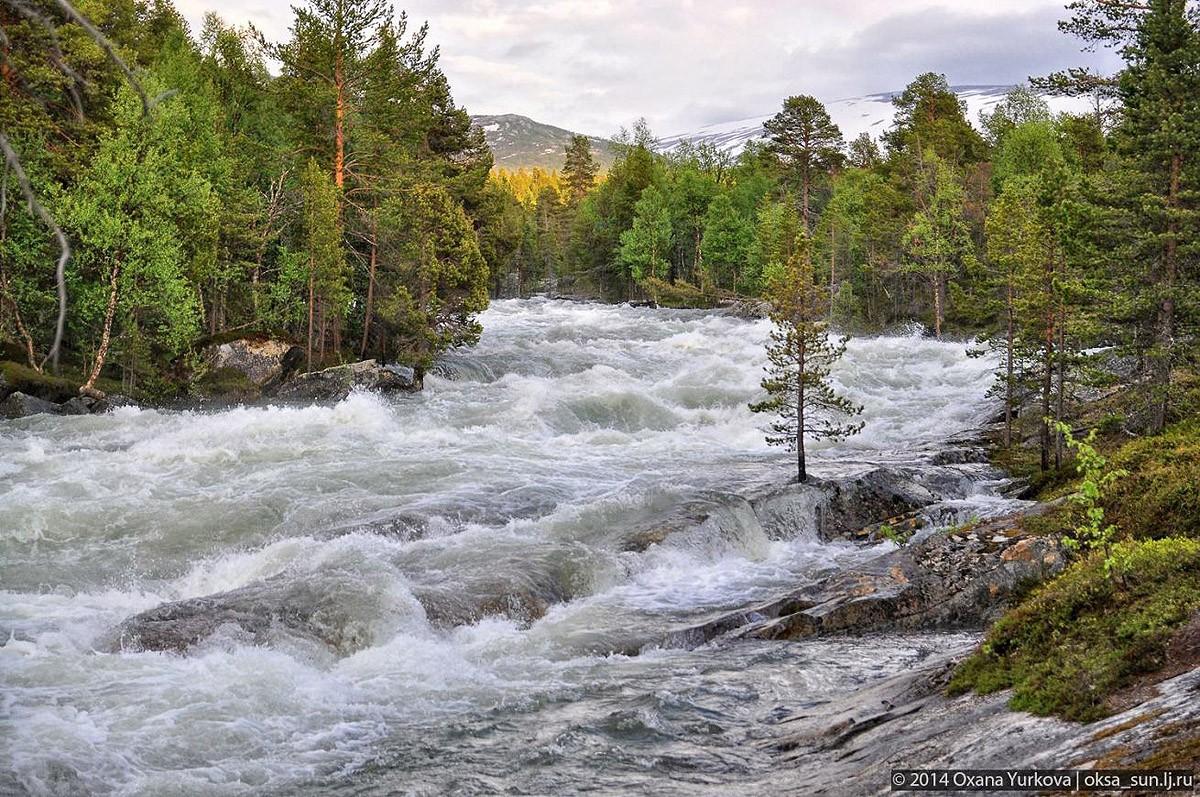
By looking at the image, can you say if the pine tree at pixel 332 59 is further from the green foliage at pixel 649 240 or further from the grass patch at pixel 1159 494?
the green foliage at pixel 649 240

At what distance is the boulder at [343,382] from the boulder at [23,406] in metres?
6.80

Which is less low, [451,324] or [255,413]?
[451,324]

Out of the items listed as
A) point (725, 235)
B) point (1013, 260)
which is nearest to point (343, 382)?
point (1013, 260)

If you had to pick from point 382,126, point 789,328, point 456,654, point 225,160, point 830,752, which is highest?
point 382,126

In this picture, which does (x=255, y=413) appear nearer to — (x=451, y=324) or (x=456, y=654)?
(x=451, y=324)

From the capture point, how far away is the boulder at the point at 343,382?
3111 cm

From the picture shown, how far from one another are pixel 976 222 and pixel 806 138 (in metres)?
15.0

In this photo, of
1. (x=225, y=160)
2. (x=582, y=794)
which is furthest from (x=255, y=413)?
(x=582, y=794)

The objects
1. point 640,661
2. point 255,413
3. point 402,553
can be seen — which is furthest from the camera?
point 255,413

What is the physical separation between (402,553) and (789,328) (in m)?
10.6

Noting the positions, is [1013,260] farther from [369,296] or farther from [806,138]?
[806,138]

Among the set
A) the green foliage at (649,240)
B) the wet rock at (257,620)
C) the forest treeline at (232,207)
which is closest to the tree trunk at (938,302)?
the forest treeline at (232,207)

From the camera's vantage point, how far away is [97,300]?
28719mm

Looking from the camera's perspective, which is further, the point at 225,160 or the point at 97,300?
the point at 225,160
